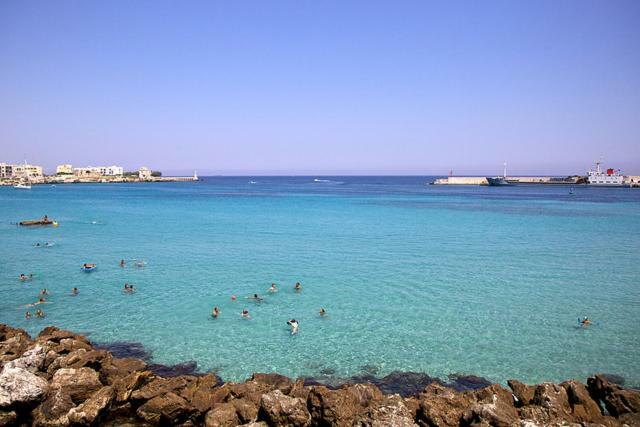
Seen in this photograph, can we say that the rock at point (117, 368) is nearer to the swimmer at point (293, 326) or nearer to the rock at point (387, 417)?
the swimmer at point (293, 326)

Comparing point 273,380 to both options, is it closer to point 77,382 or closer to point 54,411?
point 77,382

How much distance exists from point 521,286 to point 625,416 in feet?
53.9

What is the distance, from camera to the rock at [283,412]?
1108cm

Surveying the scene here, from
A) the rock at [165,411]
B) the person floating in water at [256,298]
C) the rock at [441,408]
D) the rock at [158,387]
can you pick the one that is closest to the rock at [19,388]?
the rock at [158,387]

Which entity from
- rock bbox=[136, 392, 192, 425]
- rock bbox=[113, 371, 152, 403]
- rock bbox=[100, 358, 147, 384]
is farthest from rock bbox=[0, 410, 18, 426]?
rock bbox=[136, 392, 192, 425]

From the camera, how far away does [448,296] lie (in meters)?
25.2

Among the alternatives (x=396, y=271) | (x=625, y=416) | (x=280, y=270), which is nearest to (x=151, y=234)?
(x=280, y=270)

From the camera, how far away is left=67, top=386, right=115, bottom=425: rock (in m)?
11.5

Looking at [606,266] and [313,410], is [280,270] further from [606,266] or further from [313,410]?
[606,266]

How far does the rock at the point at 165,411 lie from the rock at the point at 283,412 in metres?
2.42

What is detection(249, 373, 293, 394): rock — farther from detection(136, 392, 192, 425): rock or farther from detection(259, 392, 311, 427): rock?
detection(136, 392, 192, 425): rock

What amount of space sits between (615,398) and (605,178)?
590 ft

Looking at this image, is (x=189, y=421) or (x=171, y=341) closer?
(x=189, y=421)

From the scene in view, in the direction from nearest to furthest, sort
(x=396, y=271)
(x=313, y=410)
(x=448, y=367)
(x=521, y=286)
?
(x=313, y=410)
(x=448, y=367)
(x=521, y=286)
(x=396, y=271)
